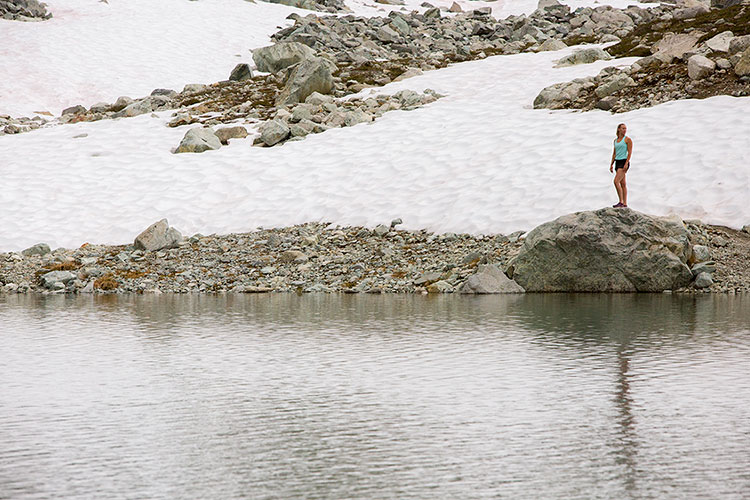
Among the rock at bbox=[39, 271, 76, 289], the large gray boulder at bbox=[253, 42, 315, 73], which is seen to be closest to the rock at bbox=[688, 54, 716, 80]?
the rock at bbox=[39, 271, 76, 289]

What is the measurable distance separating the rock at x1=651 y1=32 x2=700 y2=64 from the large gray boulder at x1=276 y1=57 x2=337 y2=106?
16.3 metres

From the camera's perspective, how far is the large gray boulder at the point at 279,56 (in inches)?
1996

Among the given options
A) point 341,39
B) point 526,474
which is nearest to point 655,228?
point 526,474

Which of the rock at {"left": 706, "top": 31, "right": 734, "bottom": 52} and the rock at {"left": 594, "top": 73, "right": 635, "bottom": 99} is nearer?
the rock at {"left": 594, "top": 73, "right": 635, "bottom": 99}

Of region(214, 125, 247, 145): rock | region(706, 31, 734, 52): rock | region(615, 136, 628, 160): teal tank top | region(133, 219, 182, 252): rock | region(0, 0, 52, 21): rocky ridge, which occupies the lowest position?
region(133, 219, 182, 252): rock

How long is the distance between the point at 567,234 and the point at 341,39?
143ft

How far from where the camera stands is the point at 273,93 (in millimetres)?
45844

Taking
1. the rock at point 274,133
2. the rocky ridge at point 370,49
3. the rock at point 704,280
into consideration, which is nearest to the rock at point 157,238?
the rock at point 274,133

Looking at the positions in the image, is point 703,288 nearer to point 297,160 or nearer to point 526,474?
point 526,474

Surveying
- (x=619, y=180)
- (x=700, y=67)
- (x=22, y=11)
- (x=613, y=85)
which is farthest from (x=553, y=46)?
(x=22, y=11)

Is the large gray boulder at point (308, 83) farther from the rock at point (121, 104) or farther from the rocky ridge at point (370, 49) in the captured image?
the rock at point (121, 104)

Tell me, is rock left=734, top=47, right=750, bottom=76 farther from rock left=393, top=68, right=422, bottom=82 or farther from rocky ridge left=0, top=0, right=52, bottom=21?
rocky ridge left=0, top=0, right=52, bottom=21

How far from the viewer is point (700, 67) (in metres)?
32.1

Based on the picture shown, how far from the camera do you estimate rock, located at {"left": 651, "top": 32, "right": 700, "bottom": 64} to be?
35656mm
